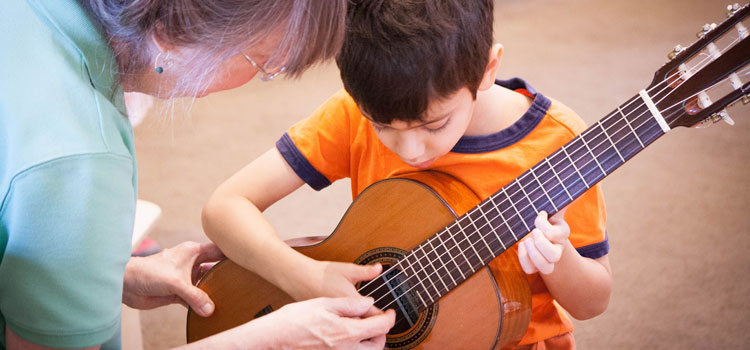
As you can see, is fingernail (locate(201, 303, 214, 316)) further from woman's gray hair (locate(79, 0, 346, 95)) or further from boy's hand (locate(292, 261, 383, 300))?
woman's gray hair (locate(79, 0, 346, 95))

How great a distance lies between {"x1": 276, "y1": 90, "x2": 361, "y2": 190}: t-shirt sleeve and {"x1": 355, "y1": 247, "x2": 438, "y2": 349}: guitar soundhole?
0.20 m

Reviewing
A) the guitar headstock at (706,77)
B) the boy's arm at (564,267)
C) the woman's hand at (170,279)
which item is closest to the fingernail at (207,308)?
the woman's hand at (170,279)

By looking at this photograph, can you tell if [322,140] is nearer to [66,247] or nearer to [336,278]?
[336,278]

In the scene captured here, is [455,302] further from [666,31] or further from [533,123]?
[666,31]

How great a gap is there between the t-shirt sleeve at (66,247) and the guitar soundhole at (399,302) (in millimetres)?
469

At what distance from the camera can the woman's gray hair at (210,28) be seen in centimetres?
68

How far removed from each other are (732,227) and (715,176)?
302 mm

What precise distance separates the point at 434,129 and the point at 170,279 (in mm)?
578

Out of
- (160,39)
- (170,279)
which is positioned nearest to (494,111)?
(160,39)

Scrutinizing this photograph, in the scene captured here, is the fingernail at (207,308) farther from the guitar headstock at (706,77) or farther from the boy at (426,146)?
the guitar headstock at (706,77)

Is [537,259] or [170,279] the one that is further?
[170,279]

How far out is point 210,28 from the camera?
2.27 feet

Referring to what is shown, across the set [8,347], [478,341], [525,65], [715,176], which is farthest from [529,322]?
[525,65]

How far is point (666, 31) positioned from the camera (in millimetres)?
3303
